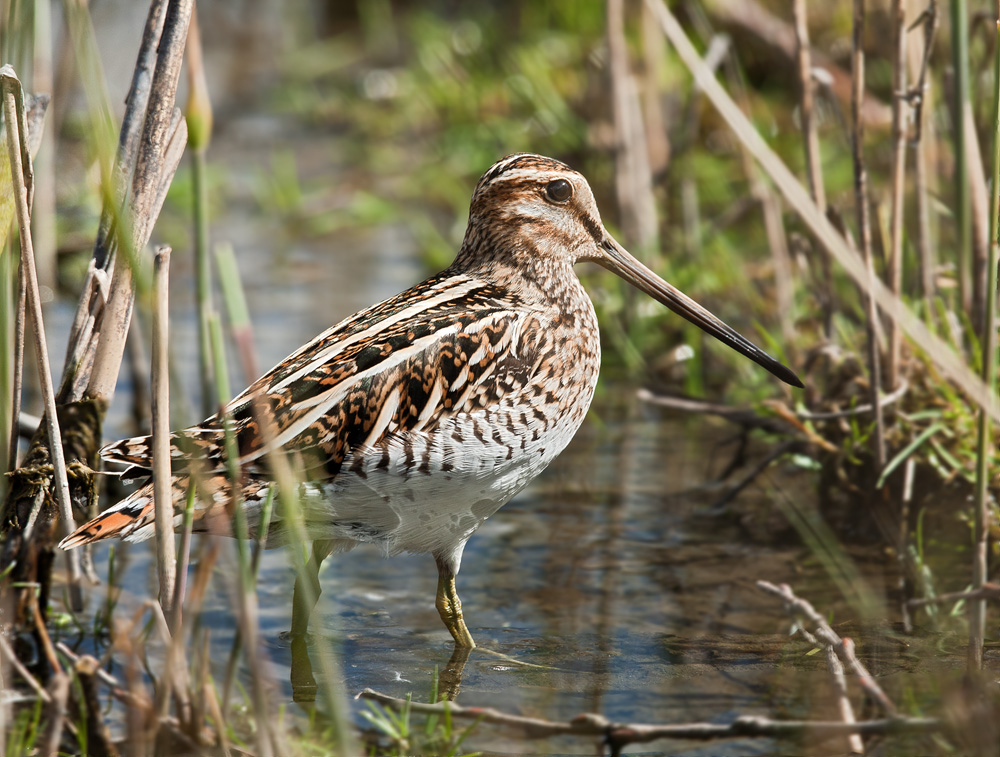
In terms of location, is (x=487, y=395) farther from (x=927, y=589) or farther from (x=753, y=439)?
(x=753, y=439)

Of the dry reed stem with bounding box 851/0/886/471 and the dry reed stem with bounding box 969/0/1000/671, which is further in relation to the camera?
the dry reed stem with bounding box 851/0/886/471

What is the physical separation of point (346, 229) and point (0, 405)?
5021 millimetres

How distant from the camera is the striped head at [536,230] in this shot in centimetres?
371

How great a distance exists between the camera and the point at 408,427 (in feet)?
10.3

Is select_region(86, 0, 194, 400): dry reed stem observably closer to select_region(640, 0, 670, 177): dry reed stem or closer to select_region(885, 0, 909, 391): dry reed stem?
select_region(885, 0, 909, 391): dry reed stem

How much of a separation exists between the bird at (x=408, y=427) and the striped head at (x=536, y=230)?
0.06 metres

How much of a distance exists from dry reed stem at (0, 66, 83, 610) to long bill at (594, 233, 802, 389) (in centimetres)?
174

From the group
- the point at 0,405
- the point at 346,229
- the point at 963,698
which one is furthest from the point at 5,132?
the point at 346,229

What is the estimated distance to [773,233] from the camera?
5.09 metres

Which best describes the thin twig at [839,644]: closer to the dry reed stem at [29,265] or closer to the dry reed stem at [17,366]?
the dry reed stem at [29,265]

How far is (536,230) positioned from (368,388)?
0.86 metres

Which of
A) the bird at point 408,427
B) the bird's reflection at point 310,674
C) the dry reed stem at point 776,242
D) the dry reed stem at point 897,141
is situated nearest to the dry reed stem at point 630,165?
the dry reed stem at point 776,242

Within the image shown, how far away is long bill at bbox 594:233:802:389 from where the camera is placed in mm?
3721

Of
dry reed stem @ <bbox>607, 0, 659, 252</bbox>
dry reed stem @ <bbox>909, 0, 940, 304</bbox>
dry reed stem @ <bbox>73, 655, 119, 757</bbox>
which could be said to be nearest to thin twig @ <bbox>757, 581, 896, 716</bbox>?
dry reed stem @ <bbox>73, 655, 119, 757</bbox>
